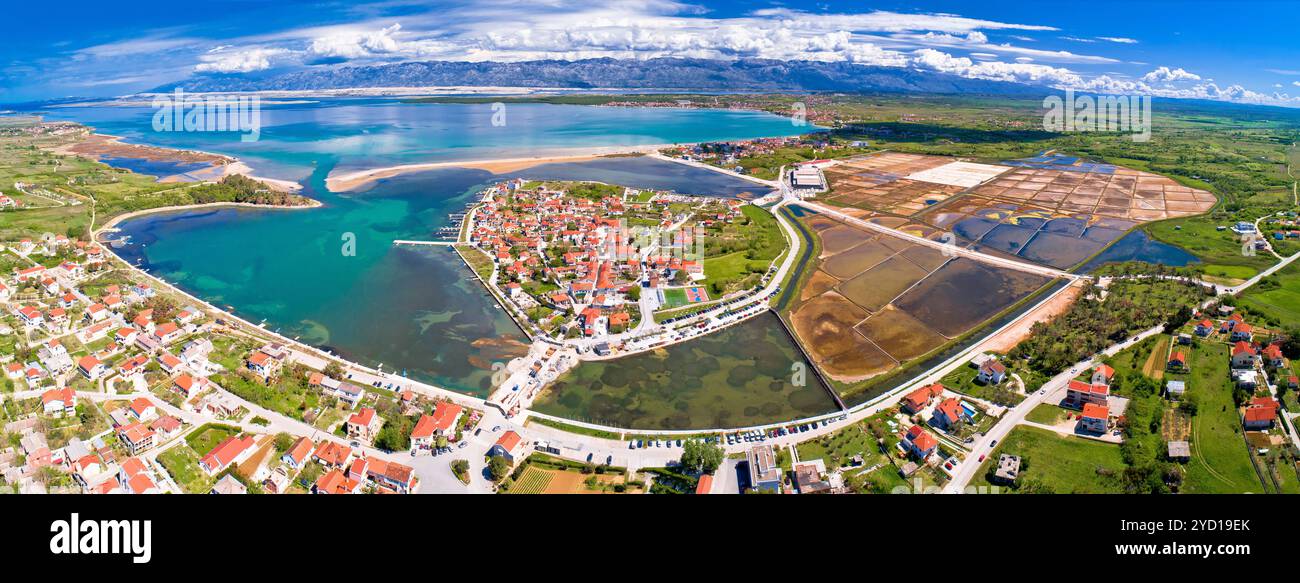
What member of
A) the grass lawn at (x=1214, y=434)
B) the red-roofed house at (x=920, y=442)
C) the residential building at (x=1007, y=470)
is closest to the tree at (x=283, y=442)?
the red-roofed house at (x=920, y=442)

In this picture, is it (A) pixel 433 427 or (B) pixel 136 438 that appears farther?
(A) pixel 433 427

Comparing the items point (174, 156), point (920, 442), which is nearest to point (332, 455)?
point (920, 442)

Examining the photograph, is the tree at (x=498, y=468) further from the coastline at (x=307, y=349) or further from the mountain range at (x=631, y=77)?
the mountain range at (x=631, y=77)

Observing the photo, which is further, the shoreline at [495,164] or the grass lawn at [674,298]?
the shoreline at [495,164]

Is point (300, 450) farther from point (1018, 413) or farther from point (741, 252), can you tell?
point (741, 252)

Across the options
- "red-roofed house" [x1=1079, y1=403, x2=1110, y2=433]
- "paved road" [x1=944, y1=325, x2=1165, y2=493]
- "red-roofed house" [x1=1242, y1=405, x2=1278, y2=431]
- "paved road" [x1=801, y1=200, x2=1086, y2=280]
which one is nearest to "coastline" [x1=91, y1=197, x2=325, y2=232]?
"paved road" [x1=801, y1=200, x2=1086, y2=280]

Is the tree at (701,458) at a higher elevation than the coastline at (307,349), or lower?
lower
